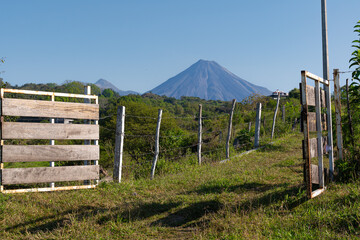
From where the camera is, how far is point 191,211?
228 inches

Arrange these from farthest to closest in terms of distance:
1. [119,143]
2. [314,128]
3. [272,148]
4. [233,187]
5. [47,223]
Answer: [272,148] → [119,143] → [233,187] → [314,128] → [47,223]

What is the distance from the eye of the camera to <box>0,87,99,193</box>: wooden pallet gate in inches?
270

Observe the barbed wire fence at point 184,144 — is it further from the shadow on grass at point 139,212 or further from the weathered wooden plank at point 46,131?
the shadow on grass at point 139,212

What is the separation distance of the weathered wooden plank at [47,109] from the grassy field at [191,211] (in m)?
1.73

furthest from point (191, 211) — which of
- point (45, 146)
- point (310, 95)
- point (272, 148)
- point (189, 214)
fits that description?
A: point (272, 148)

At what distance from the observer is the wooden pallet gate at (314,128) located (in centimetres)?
534

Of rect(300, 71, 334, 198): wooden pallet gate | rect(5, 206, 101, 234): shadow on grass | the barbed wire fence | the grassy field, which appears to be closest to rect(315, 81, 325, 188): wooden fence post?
rect(300, 71, 334, 198): wooden pallet gate

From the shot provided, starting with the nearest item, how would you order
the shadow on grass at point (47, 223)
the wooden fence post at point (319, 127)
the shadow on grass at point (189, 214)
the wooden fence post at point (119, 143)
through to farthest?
1. the shadow on grass at point (47, 223)
2. the shadow on grass at point (189, 214)
3. the wooden fence post at point (319, 127)
4. the wooden fence post at point (119, 143)

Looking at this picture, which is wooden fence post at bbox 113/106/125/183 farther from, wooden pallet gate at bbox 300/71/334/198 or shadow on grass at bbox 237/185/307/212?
wooden pallet gate at bbox 300/71/334/198

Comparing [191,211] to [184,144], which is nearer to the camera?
[191,211]

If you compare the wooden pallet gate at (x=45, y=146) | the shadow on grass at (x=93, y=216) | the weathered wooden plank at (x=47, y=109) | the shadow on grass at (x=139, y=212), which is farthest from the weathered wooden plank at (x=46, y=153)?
the shadow on grass at (x=139, y=212)

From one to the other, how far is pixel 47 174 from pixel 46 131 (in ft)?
3.14

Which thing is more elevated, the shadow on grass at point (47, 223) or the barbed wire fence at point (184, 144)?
the barbed wire fence at point (184, 144)

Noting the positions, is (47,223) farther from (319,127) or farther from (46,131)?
(319,127)
